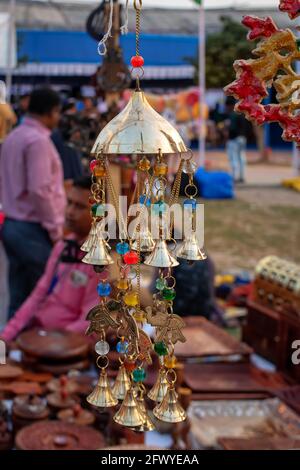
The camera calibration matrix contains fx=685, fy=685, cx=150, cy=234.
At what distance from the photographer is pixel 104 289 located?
1.37m

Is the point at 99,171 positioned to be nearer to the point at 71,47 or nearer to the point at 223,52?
the point at 223,52

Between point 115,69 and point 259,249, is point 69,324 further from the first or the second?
point 259,249

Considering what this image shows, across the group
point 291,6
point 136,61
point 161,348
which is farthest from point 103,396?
point 291,6

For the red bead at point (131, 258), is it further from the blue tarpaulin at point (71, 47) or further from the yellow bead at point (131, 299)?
the blue tarpaulin at point (71, 47)

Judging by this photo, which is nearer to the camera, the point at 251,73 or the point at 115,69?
the point at 251,73

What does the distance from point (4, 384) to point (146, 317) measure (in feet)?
4.65

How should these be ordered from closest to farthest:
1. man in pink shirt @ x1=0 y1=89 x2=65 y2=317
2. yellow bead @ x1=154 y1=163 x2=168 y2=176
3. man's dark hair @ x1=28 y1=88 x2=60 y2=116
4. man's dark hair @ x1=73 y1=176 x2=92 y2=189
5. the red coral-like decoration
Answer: the red coral-like decoration
yellow bead @ x1=154 y1=163 x2=168 y2=176
man's dark hair @ x1=73 y1=176 x2=92 y2=189
man in pink shirt @ x1=0 y1=89 x2=65 y2=317
man's dark hair @ x1=28 y1=88 x2=60 y2=116

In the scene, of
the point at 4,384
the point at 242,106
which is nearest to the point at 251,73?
the point at 242,106

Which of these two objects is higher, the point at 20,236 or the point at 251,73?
the point at 251,73

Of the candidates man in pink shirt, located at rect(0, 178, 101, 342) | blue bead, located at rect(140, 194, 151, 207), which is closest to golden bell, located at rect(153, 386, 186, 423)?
blue bead, located at rect(140, 194, 151, 207)

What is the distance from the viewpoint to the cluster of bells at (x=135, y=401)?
135cm

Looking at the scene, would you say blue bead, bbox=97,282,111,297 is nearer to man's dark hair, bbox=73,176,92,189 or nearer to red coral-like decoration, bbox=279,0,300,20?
red coral-like decoration, bbox=279,0,300,20

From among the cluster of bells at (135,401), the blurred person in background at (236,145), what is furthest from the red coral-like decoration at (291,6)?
the blurred person in background at (236,145)

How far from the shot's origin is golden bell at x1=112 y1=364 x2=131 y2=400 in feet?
4.71
